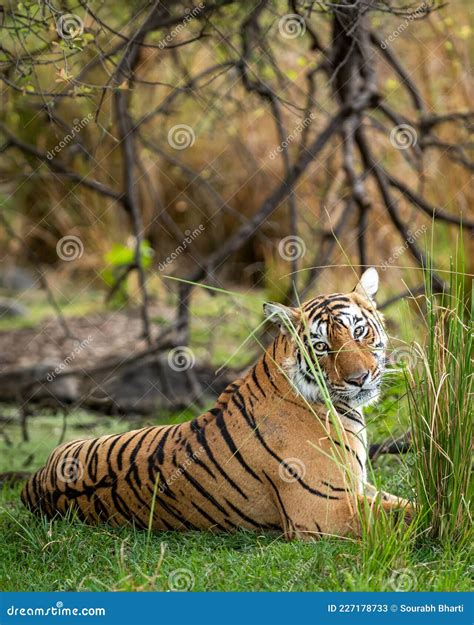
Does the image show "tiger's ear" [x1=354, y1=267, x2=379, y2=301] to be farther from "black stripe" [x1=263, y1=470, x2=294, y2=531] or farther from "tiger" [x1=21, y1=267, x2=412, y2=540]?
"black stripe" [x1=263, y1=470, x2=294, y2=531]

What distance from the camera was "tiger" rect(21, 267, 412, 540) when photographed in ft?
14.6

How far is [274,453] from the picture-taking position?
4.64m

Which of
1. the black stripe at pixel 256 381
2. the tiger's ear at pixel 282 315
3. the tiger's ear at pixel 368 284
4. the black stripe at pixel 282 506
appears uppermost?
the tiger's ear at pixel 368 284

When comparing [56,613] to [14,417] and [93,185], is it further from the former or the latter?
[14,417]

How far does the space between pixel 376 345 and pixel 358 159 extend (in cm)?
741

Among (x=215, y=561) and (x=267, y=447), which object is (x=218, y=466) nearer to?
(x=267, y=447)

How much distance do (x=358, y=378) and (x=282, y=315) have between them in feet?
1.46

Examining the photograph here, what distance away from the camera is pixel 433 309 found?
165 inches

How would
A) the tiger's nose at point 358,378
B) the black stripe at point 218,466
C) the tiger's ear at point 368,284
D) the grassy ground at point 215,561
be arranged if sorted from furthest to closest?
the tiger's ear at point 368,284 < the black stripe at point 218,466 < the tiger's nose at point 358,378 < the grassy ground at point 215,561

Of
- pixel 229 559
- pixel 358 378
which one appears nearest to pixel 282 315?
pixel 358 378

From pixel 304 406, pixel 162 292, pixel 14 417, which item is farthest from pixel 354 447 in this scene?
pixel 162 292

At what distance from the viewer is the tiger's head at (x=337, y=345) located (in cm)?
443

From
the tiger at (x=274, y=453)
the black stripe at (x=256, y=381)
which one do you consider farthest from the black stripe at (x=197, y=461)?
the black stripe at (x=256, y=381)

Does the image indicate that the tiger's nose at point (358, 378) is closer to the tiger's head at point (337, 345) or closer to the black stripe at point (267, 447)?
the tiger's head at point (337, 345)
